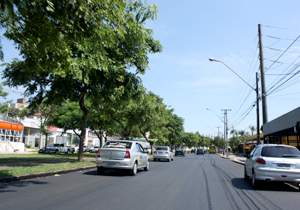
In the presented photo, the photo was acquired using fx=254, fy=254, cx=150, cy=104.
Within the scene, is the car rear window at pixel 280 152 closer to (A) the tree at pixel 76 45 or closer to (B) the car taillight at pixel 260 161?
(B) the car taillight at pixel 260 161

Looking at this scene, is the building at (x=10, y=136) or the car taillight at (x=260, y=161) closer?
the car taillight at (x=260, y=161)

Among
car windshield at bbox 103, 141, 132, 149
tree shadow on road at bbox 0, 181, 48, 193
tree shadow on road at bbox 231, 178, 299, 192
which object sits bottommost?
tree shadow on road at bbox 231, 178, 299, 192

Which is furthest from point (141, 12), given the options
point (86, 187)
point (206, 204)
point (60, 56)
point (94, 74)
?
point (206, 204)

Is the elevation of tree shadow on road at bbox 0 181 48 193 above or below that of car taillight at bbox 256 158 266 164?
below

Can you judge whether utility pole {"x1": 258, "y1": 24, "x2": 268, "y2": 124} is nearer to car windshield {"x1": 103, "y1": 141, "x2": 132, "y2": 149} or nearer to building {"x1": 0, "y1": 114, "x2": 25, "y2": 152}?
car windshield {"x1": 103, "y1": 141, "x2": 132, "y2": 149}

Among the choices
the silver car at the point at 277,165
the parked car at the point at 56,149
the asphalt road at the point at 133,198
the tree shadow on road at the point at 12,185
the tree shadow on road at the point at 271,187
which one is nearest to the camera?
the asphalt road at the point at 133,198

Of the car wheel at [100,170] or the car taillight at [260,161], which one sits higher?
the car taillight at [260,161]

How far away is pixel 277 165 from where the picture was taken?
866cm

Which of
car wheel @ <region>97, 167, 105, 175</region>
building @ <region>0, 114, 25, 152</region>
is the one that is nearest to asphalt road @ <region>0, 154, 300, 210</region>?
car wheel @ <region>97, 167, 105, 175</region>

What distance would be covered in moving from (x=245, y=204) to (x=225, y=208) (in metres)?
0.80

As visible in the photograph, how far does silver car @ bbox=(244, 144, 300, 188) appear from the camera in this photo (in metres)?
8.48

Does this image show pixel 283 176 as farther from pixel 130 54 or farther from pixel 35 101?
pixel 35 101

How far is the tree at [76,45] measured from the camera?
669cm

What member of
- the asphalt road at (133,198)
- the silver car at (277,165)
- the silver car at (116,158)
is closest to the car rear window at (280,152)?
the silver car at (277,165)
